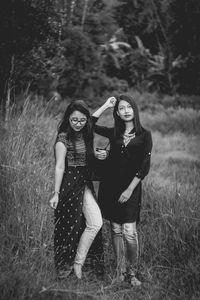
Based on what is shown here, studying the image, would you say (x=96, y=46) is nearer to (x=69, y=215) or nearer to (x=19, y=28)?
(x=19, y=28)

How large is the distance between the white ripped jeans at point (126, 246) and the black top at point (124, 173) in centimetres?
8

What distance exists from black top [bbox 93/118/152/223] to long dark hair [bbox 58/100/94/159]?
226 millimetres

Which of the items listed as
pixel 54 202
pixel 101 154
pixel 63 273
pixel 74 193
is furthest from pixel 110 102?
pixel 63 273

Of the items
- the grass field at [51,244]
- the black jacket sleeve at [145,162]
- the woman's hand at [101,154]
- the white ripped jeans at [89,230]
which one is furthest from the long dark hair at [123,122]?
the grass field at [51,244]

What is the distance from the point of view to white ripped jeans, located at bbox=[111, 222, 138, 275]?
3602mm

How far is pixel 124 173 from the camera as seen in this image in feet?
12.0

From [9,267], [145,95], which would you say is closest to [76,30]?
[145,95]

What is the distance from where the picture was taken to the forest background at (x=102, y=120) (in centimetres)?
345

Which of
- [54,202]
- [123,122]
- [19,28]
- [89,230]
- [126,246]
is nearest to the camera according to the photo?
[54,202]

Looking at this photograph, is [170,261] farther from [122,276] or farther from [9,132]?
[9,132]

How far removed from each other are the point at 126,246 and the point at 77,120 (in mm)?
1203

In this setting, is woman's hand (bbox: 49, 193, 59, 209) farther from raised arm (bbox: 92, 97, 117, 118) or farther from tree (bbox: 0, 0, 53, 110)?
tree (bbox: 0, 0, 53, 110)

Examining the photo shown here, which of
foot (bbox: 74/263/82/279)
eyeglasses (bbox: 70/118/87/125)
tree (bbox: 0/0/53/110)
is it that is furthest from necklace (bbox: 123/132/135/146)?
tree (bbox: 0/0/53/110)

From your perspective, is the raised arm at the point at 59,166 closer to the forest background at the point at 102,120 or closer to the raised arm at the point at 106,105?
the forest background at the point at 102,120
